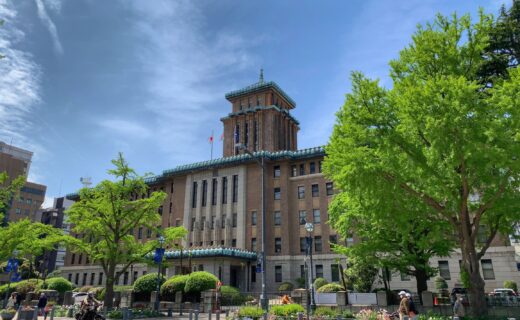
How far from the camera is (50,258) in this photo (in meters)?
101

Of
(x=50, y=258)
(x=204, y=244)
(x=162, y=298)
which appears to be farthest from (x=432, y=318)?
(x=50, y=258)

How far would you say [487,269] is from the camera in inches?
1575

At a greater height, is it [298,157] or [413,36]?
[298,157]

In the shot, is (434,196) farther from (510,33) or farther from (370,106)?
(510,33)

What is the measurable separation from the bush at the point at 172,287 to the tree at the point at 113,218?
14.7ft

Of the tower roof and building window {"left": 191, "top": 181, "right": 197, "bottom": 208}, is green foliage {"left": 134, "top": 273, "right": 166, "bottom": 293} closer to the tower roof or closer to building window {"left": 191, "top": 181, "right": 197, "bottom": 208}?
building window {"left": 191, "top": 181, "right": 197, "bottom": 208}

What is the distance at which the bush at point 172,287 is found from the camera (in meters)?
32.6

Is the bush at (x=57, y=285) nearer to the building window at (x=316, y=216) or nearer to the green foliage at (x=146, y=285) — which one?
the green foliage at (x=146, y=285)

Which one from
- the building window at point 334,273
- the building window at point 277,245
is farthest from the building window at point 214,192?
the building window at point 334,273

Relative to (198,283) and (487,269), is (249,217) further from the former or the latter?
(487,269)

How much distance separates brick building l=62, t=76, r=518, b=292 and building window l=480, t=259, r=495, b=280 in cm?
23

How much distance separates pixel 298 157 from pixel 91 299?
126ft

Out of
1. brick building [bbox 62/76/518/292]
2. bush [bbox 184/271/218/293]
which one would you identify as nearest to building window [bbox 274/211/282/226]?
brick building [bbox 62/76/518/292]

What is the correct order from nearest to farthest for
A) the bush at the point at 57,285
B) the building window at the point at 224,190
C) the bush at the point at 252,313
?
the bush at the point at 252,313 < the bush at the point at 57,285 < the building window at the point at 224,190
